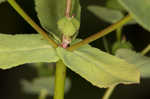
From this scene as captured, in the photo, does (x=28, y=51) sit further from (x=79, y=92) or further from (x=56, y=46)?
(x=79, y=92)

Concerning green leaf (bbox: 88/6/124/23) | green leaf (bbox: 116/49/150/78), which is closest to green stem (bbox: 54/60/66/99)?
green leaf (bbox: 116/49/150/78)

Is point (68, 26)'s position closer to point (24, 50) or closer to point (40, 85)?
point (24, 50)

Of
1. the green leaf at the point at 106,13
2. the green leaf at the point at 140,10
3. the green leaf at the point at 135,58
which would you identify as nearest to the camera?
the green leaf at the point at 140,10

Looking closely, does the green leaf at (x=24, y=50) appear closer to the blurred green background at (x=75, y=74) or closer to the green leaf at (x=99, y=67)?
the green leaf at (x=99, y=67)

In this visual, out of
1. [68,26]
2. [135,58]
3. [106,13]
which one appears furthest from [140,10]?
[106,13]

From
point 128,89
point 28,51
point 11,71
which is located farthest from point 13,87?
point 28,51

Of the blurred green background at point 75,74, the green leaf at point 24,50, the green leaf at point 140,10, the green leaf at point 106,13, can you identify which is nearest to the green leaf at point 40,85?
the blurred green background at point 75,74

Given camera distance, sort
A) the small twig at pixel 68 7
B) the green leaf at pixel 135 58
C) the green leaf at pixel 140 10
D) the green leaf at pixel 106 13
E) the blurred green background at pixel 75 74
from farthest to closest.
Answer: the blurred green background at pixel 75 74
the green leaf at pixel 106 13
the green leaf at pixel 135 58
the small twig at pixel 68 7
the green leaf at pixel 140 10
